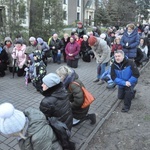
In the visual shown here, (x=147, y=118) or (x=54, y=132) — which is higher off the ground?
(x=54, y=132)

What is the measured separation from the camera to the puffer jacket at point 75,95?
11.5ft

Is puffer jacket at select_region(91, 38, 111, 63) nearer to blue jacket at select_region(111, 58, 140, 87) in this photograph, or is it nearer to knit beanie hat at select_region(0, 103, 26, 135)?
blue jacket at select_region(111, 58, 140, 87)

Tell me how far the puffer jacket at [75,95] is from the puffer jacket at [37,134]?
1.39 m

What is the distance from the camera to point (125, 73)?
4.69 m

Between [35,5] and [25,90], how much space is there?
6504mm

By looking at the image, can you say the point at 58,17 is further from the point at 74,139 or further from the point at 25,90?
the point at 74,139

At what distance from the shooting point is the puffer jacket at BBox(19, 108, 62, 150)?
2.01m

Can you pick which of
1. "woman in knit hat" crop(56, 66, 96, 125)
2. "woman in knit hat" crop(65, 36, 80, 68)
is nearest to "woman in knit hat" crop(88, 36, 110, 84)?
"woman in knit hat" crop(65, 36, 80, 68)

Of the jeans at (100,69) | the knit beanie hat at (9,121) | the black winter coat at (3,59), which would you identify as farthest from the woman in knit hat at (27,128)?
the black winter coat at (3,59)

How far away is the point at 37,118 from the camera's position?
209cm

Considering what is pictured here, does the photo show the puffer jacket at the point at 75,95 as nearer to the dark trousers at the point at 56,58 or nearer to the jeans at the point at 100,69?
the jeans at the point at 100,69

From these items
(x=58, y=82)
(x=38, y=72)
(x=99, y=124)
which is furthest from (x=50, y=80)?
(x=38, y=72)

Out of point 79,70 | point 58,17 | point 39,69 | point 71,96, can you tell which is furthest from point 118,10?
point 71,96

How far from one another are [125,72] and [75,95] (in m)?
1.76
